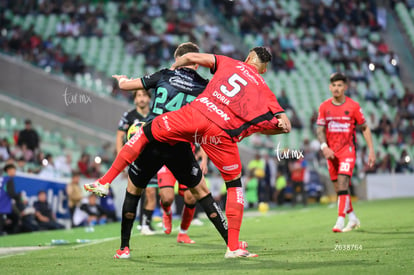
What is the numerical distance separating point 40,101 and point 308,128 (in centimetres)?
981

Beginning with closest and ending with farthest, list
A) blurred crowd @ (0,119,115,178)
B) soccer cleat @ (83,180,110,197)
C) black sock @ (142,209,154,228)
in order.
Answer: soccer cleat @ (83,180,110,197)
black sock @ (142,209,154,228)
blurred crowd @ (0,119,115,178)

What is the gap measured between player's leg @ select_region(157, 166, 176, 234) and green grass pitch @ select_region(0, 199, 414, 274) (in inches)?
9.9

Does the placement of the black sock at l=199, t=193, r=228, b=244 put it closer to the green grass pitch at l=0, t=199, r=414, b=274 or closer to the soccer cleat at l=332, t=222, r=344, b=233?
the green grass pitch at l=0, t=199, r=414, b=274

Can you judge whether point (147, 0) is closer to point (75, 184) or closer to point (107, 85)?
point (107, 85)

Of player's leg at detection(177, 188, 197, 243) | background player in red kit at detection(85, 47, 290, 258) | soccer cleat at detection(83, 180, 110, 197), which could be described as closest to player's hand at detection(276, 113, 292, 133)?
background player in red kit at detection(85, 47, 290, 258)

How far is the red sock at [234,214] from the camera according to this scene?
755 cm

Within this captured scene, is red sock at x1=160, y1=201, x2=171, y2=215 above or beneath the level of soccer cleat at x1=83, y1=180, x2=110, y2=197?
beneath

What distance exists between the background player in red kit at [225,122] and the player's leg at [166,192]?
3.83 m

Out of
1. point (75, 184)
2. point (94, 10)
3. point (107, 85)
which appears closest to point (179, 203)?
point (75, 184)

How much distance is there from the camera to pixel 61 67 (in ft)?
82.8

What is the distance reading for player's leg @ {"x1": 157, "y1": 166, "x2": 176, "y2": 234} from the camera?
37.3ft

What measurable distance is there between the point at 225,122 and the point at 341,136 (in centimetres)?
495

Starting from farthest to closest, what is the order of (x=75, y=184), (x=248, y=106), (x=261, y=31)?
(x=261, y=31) → (x=75, y=184) → (x=248, y=106)

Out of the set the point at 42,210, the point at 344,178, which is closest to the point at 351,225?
the point at 344,178
